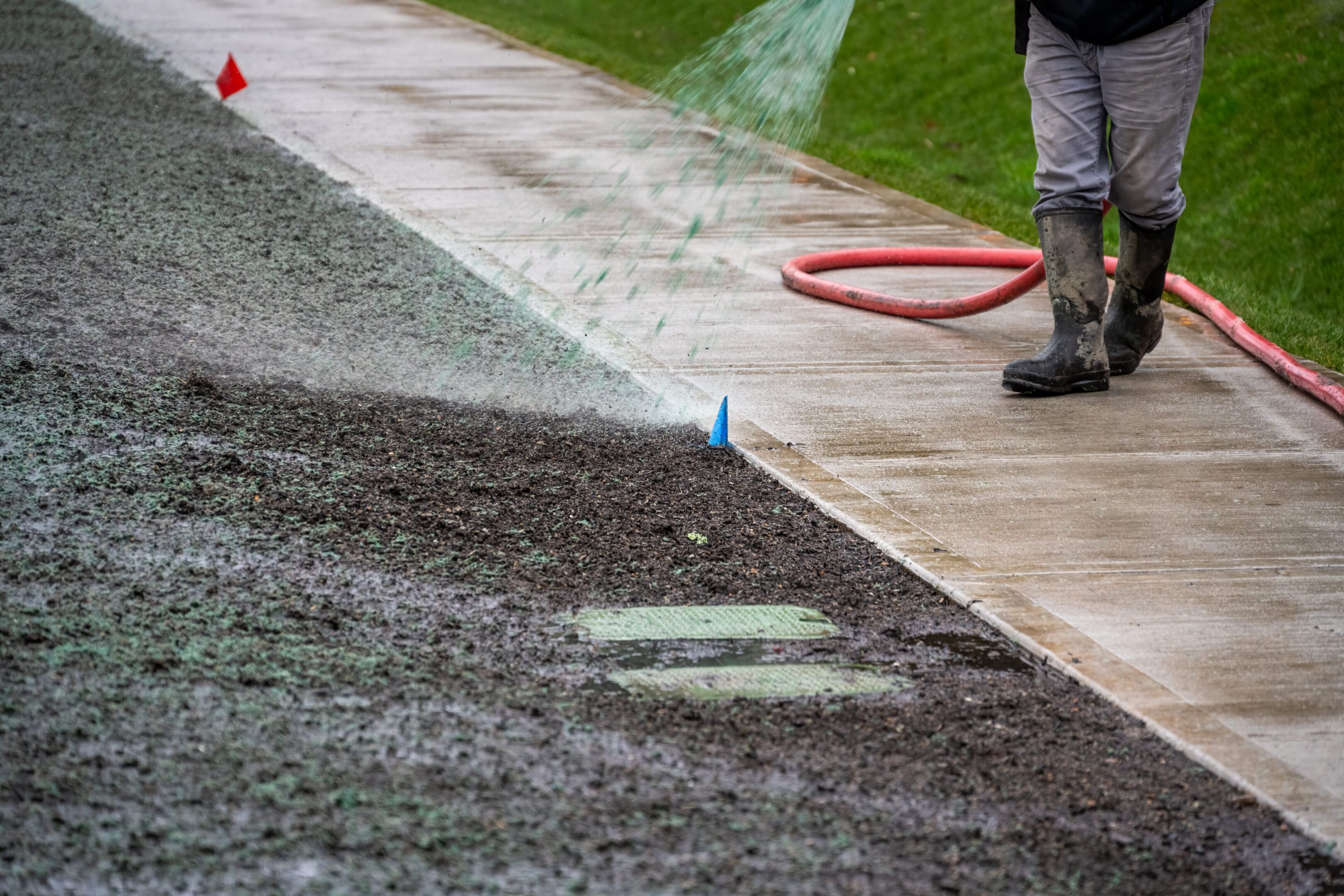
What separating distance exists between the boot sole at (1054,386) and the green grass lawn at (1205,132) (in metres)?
1.12

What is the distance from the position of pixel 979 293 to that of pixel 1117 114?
1.44 meters

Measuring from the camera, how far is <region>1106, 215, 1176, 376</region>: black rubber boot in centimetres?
571

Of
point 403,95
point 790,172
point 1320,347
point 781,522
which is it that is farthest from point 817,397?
point 403,95

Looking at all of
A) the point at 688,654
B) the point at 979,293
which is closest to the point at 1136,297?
the point at 979,293

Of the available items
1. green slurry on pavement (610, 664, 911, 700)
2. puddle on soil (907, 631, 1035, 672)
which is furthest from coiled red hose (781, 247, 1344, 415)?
green slurry on pavement (610, 664, 911, 700)

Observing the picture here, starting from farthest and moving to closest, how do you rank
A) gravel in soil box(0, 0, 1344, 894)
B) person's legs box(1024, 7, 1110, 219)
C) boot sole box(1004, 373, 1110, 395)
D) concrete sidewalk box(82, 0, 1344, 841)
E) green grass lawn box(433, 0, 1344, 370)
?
green grass lawn box(433, 0, 1344, 370) < boot sole box(1004, 373, 1110, 395) < person's legs box(1024, 7, 1110, 219) < concrete sidewalk box(82, 0, 1344, 841) < gravel in soil box(0, 0, 1344, 894)

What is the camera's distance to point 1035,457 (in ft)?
16.3

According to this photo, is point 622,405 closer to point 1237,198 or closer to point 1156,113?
point 1156,113

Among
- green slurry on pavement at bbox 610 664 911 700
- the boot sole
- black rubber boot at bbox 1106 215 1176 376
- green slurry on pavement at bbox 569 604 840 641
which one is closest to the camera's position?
green slurry on pavement at bbox 610 664 911 700

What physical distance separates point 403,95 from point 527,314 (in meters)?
6.09

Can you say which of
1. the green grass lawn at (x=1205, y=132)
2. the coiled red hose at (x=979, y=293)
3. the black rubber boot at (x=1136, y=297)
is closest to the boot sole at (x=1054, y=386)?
the black rubber boot at (x=1136, y=297)

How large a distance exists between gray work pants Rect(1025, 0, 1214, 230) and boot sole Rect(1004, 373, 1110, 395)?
1.94ft

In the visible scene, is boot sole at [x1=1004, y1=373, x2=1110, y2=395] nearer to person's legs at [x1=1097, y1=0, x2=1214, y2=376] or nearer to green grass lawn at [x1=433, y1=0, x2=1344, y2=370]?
person's legs at [x1=1097, y1=0, x2=1214, y2=376]

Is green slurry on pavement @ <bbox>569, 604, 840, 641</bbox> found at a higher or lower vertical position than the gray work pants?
lower
